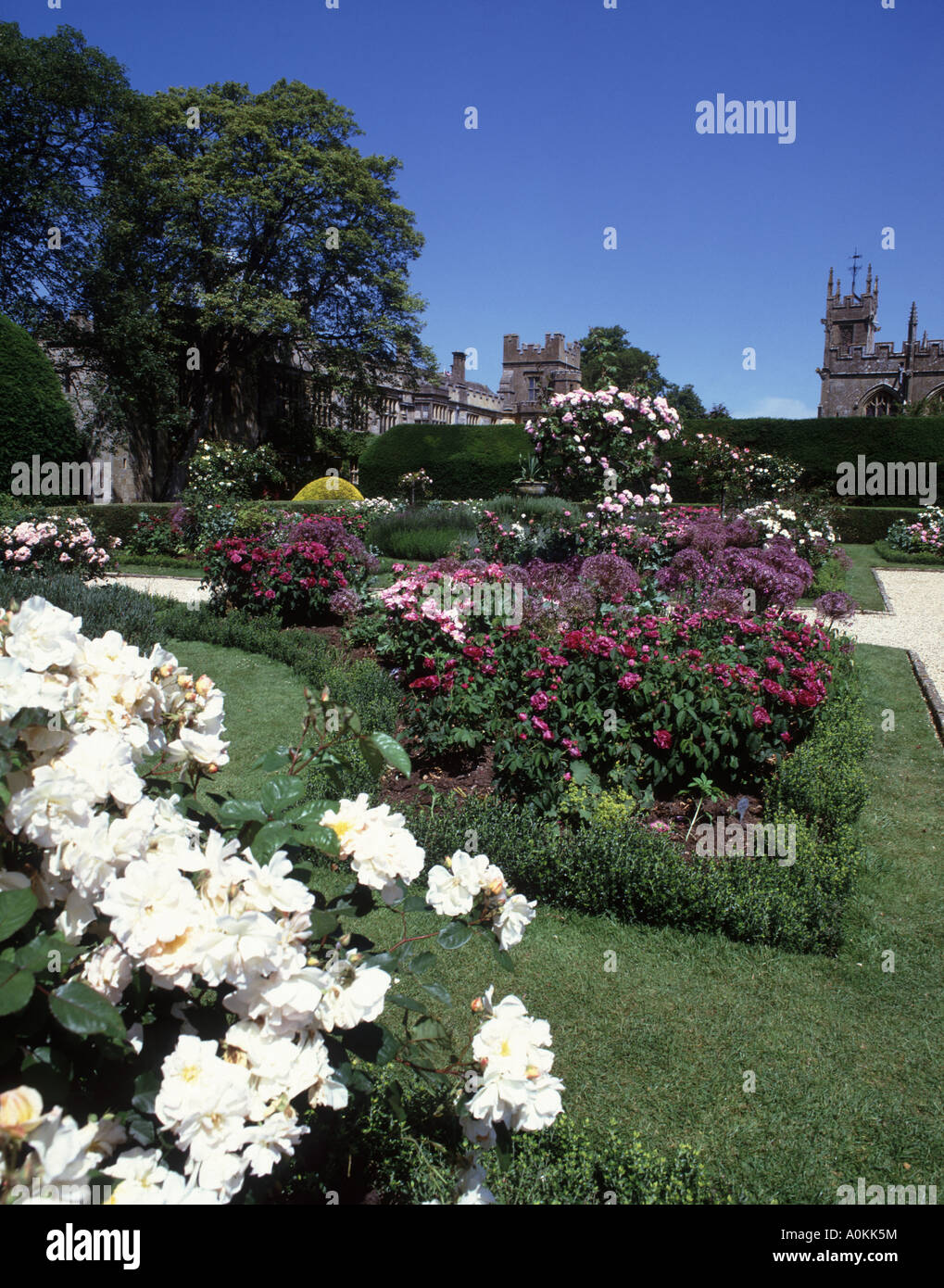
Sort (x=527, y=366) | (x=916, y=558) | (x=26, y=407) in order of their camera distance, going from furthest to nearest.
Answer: (x=527, y=366)
(x=26, y=407)
(x=916, y=558)

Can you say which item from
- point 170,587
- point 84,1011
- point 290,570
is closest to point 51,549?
point 170,587

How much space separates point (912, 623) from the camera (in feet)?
33.3

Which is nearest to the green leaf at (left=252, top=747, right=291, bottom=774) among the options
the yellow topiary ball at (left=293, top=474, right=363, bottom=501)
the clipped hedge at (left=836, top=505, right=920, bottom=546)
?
the yellow topiary ball at (left=293, top=474, right=363, bottom=501)

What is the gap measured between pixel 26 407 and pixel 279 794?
57.6 ft

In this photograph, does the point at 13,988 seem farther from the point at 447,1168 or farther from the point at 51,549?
the point at 51,549

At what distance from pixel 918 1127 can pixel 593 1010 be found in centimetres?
103

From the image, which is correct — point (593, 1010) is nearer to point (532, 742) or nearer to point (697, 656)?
point (532, 742)

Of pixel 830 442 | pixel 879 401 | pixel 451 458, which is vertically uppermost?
pixel 879 401

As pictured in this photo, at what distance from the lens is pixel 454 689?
4.88 meters

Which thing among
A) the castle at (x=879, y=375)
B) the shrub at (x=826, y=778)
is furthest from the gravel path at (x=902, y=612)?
the castle at (x=879, y=375)

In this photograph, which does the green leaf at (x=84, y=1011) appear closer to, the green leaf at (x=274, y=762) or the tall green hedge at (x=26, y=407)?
the green leaf at (x=274, y=762)

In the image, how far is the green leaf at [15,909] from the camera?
3.78ft
